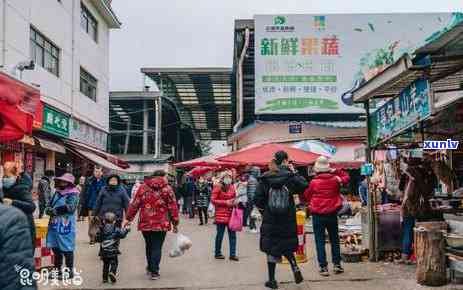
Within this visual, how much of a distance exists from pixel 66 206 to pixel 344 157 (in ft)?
55.1

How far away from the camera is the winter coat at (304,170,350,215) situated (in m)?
8.22

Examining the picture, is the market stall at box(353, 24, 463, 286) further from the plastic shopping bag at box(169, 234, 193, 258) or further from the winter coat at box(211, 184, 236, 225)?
the plastic shopping bag at box(169, 234, 193, 258)

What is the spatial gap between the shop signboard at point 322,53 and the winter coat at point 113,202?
16.6m

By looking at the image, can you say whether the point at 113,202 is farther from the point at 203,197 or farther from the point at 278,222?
the point at 203,197

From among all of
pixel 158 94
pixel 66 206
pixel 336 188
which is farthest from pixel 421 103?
pixel 158 94

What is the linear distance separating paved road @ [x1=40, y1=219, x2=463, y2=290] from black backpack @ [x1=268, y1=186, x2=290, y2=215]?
1094 mm

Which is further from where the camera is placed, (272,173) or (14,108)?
(272,173)

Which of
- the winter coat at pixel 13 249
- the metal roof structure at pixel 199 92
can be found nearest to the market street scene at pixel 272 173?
the winter coat at pixel 13 249

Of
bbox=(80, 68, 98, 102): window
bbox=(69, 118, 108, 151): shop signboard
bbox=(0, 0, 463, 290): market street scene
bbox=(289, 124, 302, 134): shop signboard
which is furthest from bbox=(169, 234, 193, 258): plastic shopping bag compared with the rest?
bbox=(289, 124, 302, 134): shop signboard

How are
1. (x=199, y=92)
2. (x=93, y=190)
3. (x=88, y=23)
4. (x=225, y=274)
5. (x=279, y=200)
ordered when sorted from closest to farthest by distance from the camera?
(x=279, y=200), (x=225, y=274), (x=93, y=190), (x=88, y=23), (x=199, y=92)

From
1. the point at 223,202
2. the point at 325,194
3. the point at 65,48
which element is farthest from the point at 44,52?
the point at 325,194

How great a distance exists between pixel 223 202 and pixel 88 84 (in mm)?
16657

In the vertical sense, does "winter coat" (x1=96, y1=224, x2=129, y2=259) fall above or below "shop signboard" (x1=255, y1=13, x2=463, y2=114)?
below

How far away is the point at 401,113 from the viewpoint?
314 inches
